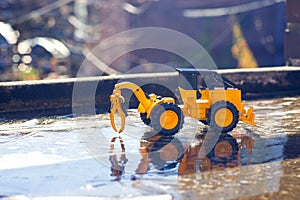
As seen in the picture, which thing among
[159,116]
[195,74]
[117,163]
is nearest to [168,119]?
[159,116]

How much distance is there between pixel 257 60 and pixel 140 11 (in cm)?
496

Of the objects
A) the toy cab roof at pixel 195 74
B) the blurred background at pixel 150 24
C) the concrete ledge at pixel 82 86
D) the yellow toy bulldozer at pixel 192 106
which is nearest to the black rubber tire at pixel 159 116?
the yellow toy bulldozer at pixel 192 106

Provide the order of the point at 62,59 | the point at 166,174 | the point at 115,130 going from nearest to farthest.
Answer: the point at 166,174, the point at 115,130, the point at 62,59

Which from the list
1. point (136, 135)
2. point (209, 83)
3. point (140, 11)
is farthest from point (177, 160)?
point (140, 11)

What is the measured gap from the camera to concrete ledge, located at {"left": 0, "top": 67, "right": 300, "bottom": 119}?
9.63 metres

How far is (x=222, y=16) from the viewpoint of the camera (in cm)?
2219

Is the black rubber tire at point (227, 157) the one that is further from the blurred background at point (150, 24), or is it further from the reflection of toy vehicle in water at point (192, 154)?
the blurred background at point (150, 24)

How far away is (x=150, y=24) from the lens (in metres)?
21.4

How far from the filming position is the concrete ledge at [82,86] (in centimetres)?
963

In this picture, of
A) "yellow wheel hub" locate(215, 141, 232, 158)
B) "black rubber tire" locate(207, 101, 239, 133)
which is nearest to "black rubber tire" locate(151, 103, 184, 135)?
"black rubber tire" locate(207, 101, 239, 133)

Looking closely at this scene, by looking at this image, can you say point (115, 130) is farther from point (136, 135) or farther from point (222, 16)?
point (222, 16)

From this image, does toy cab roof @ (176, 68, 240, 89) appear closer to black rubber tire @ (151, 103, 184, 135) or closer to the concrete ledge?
black rubber tire @ (151, 103, 184, 135)

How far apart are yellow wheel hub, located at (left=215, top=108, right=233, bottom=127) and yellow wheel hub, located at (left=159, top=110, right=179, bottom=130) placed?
54cm

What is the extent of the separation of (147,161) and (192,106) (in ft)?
5.44
